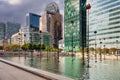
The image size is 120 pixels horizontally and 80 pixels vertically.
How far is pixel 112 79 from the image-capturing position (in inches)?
1260

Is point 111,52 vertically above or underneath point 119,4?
underneath

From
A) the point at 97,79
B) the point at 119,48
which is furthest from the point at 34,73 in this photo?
the point at 119,48

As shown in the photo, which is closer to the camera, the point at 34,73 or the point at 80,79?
the point at 80,79

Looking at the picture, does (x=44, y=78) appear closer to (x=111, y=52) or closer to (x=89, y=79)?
(x=89, y=79)

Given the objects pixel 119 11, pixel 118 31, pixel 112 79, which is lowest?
pixel 112 79

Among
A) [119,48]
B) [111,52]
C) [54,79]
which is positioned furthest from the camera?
[119,48]

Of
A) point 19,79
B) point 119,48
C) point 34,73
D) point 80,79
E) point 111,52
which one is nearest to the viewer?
point 19,79

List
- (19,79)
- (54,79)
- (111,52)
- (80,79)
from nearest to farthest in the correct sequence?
(54,79) → (19,79) → (80,79) → (111,52)

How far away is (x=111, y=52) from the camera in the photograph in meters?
176

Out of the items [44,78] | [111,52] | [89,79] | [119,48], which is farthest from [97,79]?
[119,48]

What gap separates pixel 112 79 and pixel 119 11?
169 meters

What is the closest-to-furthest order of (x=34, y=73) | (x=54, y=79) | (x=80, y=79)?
(x=54, y=79) → (x=80, y=79) → (x=34, y=73)

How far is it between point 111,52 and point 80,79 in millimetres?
148298

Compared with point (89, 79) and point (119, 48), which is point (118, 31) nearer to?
point (119, 48)
